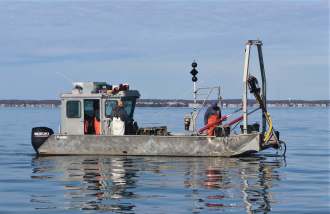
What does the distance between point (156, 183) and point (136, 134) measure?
862cm

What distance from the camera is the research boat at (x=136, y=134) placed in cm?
2897

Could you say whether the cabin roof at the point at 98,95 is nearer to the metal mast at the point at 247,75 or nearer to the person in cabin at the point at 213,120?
the person in cabin at the point at 213,120

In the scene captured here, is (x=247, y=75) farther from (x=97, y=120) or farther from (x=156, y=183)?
(x=156, y=183)

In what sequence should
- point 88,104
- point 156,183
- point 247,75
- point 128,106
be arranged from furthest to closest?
point 128,106 < point 88,104 < point 247,75 < point 156,183

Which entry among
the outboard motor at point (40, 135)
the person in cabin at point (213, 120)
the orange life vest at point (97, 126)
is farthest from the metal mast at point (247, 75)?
the outboard motor at point (40, 135)

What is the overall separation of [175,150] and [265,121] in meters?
3.91

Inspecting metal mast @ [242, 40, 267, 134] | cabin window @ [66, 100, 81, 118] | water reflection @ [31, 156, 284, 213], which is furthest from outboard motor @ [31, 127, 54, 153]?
metal mast @ [242, 40, 267, 134]

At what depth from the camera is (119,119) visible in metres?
29.8

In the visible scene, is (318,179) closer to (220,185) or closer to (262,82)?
(220,185)

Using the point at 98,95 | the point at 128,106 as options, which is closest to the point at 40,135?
the point at 98,95

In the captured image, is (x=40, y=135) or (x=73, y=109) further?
(x=40, y=135)

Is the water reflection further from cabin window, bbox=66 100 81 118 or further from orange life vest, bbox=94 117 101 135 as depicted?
cabin window, bbox=66 100 81 118

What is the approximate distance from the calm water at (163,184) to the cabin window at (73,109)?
178 cm

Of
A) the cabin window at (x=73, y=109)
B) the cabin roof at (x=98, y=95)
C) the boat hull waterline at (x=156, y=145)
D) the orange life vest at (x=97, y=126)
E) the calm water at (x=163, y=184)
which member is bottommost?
the calm water at (x=163, y=184)
